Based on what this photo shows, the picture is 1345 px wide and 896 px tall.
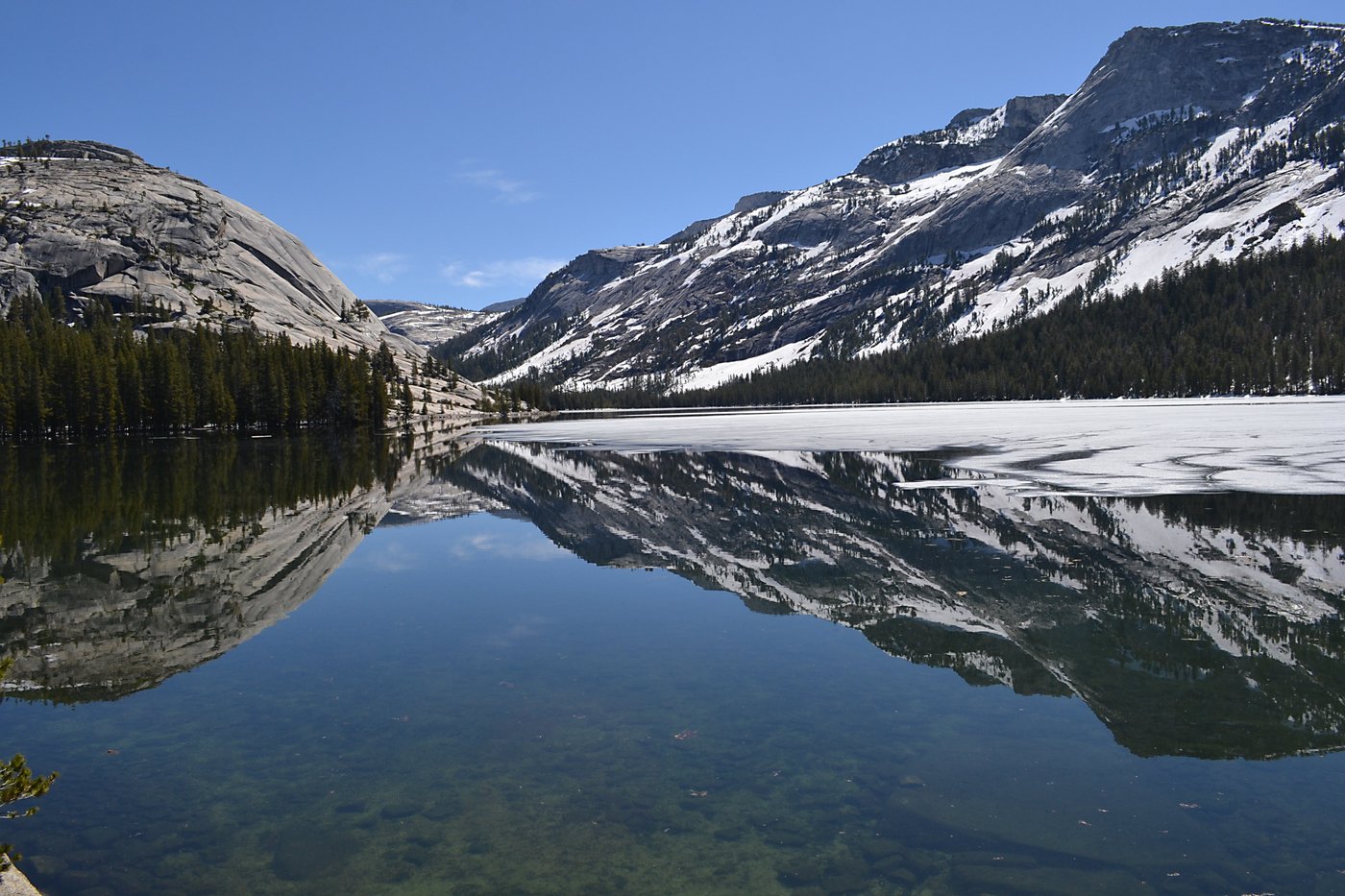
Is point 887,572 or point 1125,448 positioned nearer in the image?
point 887,572

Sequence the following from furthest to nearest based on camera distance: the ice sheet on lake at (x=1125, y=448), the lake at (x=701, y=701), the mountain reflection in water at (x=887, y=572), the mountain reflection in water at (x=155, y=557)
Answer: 1. the ice sheet on lake at (x=1125, y=448)
2. the mountain reflection in water at (x=155, y=557)
3. the mountain reflection in water at (x=887, y=572)
4. the lake at (x=701, y=701)

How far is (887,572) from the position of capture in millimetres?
21719

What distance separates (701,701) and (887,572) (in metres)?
9.99

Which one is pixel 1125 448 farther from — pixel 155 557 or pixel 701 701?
pixel 155 557

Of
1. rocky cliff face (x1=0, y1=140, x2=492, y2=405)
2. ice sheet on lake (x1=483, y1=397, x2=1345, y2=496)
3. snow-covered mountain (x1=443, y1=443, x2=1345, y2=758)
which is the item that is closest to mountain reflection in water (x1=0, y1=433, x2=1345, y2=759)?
snow-covered mountain (x1=443, y1=443, x2=1345, y2=758)

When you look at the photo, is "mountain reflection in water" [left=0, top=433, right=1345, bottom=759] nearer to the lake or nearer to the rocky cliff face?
the lake

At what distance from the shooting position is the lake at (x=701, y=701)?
8641 millimetres

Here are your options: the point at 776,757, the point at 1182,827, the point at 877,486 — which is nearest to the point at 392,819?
the point at 776,757

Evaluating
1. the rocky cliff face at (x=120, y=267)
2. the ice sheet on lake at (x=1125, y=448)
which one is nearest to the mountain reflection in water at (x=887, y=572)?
the ice sheet on lake at (x=1125, y=448)

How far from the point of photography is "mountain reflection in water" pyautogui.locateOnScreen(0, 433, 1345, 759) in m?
13.7

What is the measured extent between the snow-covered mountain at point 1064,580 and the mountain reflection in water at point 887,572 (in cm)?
8

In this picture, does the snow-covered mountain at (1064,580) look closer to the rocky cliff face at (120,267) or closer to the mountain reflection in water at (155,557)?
the mountain reflection in water at (155,557)

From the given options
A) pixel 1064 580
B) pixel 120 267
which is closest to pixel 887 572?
pixel 1064 580

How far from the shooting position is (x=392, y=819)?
31.4 feet
